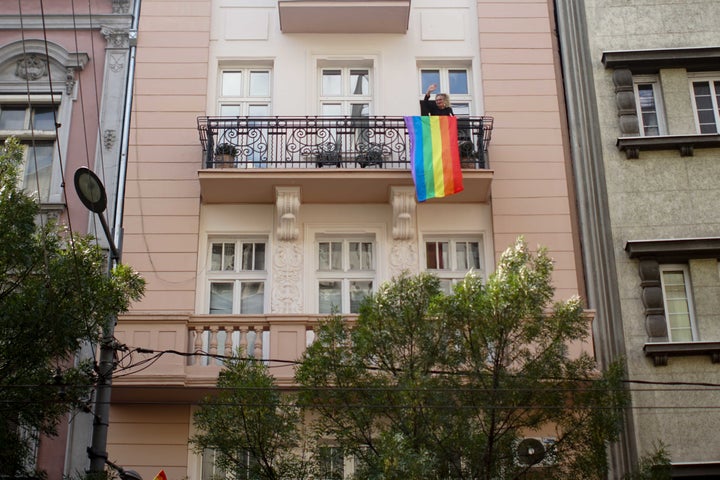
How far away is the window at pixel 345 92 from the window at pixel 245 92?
1.08 meters

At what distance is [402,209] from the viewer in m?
18.2

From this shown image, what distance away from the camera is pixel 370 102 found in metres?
19.8

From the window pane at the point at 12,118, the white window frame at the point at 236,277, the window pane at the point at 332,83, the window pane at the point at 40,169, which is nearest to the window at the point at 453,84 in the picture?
the window pane at the point at 332,83

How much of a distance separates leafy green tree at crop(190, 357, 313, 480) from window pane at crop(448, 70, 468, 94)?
8.78m

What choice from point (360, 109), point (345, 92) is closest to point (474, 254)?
point (360, 109)

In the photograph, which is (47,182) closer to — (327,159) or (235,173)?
(235,173)

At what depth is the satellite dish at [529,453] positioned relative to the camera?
1249 cm

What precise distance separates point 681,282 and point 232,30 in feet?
31.2

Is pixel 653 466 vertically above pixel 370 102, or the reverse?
pixel 370 102

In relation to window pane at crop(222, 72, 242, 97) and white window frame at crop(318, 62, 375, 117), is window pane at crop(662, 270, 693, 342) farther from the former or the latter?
window pane at crop(222, 72, 242, 97)

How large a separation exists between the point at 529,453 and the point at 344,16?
10.2 meters

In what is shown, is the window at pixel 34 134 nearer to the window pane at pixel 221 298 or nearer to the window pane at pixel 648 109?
the window pane at pixel 221 298

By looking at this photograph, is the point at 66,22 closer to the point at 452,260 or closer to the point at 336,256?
the point at 336,256

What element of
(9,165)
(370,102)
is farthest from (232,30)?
(9,165)
